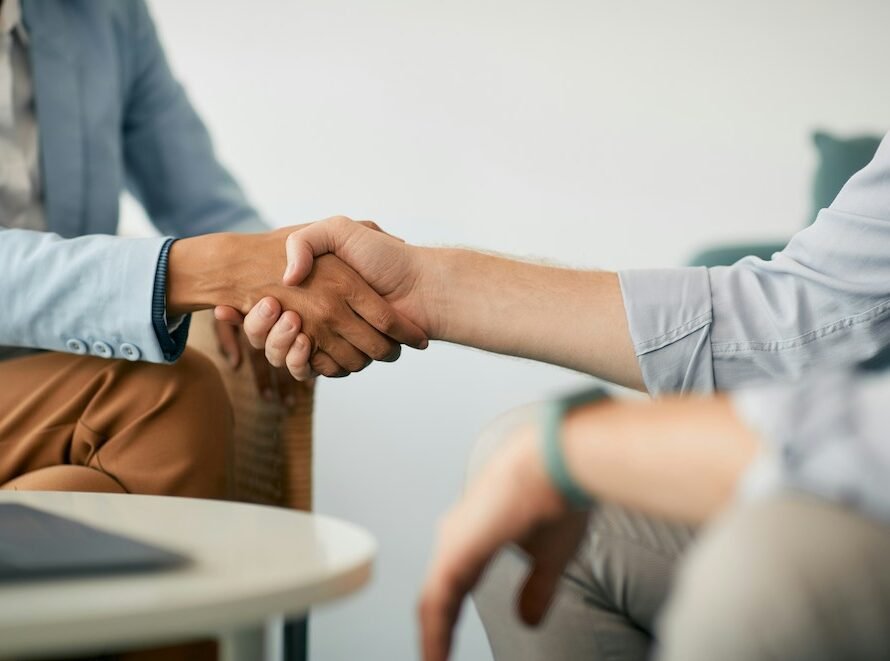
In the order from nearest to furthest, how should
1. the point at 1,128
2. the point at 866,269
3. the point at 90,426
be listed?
the point at 866,269, the point at 90,426, the point at 1,128

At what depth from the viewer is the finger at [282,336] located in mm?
1226

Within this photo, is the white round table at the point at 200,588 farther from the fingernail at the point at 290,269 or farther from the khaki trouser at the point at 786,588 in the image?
the fingernail at the point at 290,269

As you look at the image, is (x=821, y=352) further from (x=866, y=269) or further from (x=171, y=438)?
(x=171, y=438)

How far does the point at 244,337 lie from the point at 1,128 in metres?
0.40

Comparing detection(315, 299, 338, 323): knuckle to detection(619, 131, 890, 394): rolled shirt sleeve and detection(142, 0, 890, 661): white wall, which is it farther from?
detection(142, 0, 890, 661): white wall

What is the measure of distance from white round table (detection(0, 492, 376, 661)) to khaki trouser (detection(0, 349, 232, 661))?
32cm

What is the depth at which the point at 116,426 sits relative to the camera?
3.67 feet

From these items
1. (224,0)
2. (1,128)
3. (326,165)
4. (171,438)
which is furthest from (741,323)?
(224,0)

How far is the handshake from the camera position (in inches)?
48.2

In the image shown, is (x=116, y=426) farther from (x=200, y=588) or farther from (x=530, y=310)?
(x=200, y=588)

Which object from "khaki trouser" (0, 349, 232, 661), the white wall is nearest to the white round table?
"khaki trouser" (0, 349, 232, 661)

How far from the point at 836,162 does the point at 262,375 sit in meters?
1.01

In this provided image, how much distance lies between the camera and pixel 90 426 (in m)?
1.12

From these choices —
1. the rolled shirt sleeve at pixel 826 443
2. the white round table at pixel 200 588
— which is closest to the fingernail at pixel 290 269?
the white round table at pixel 200 588
